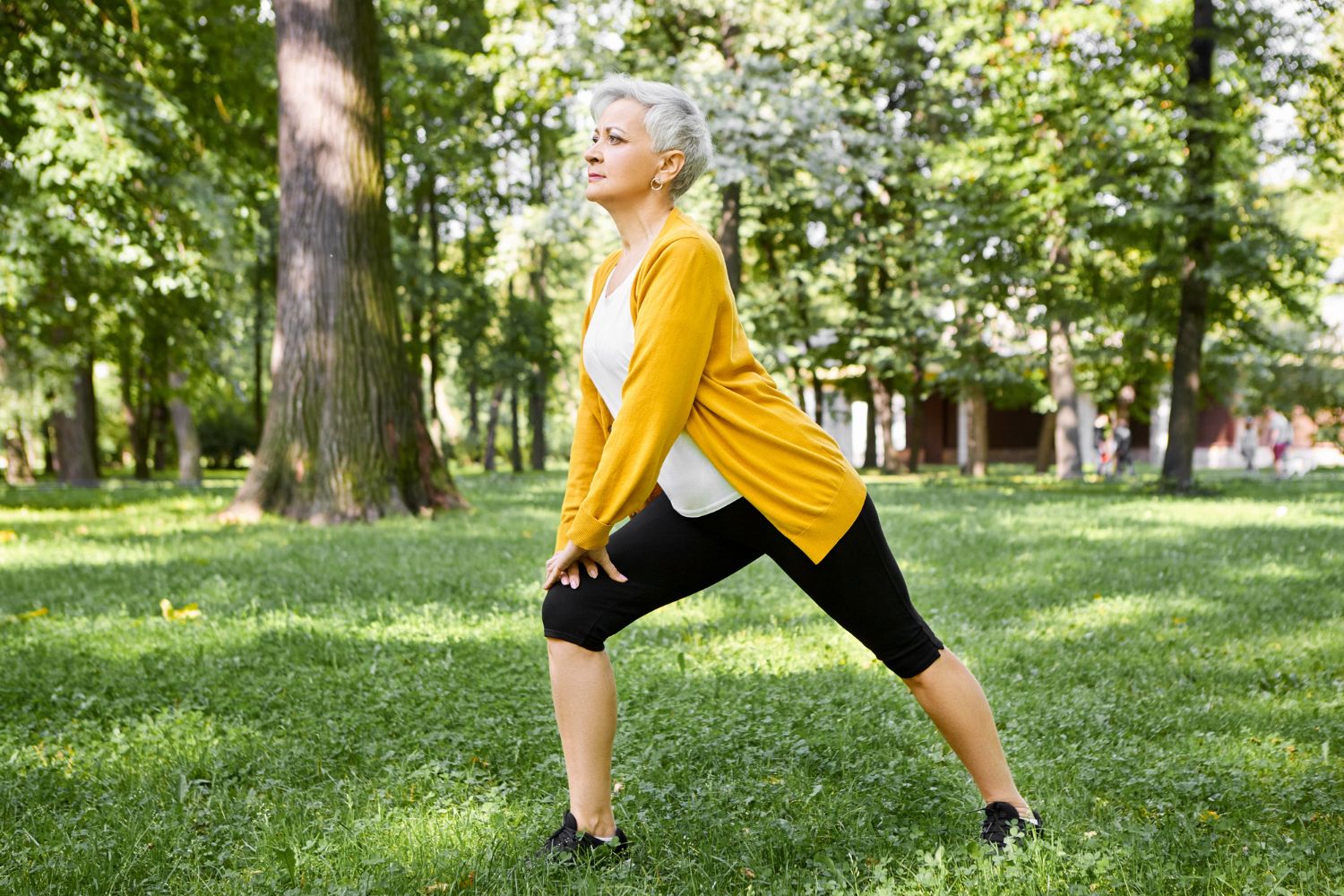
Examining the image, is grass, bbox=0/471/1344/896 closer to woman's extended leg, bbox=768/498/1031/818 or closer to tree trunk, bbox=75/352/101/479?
woman's extended leg, bbox=768/498/1031/818

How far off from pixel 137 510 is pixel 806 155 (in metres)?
12.7

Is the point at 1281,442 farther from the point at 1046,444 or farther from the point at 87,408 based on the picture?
the point at 87,408

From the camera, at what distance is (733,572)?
3.09 metres

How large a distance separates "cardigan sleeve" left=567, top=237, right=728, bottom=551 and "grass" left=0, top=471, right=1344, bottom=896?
1056mm

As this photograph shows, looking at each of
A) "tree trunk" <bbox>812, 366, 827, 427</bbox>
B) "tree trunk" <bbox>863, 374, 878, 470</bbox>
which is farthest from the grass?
"tree trunk" <bbox>812, 366, 827, 427</bbox>

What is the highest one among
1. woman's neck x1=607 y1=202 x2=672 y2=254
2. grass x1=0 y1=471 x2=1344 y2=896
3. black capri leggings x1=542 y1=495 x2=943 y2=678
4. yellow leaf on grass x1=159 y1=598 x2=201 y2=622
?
woman's neck x1=607 y1=202 x2=672 y2=254

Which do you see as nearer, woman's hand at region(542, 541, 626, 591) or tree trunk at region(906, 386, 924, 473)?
woman's hand at region(542, 541, 626, 591)

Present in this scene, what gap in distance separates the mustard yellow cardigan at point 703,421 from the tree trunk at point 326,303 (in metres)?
10.1

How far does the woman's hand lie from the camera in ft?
9.86

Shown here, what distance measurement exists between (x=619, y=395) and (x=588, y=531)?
1.49ft

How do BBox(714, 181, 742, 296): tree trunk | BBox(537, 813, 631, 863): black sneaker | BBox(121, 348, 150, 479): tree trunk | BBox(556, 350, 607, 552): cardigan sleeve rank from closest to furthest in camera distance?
BBox(537, 813, 631, 863): black sneaker, BBox(556, 350, 607, 552): cardigan sleeve, BBox(714, 181, 742, 296): tree trunk, BBox(121, 348, 150, 479): tree trunk

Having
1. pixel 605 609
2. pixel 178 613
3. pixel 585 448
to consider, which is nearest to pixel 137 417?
pixel 178 613

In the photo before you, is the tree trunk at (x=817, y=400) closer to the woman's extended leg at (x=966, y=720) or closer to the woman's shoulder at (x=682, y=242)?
the woman's extended leg at (x=966, y=720)

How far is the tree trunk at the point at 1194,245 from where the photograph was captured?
1734 cm
